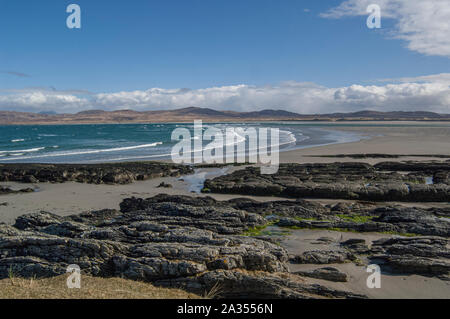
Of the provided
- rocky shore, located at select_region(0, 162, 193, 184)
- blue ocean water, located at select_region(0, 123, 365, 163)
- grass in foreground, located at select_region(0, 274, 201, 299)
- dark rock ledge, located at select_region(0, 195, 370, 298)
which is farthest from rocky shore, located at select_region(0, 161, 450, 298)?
blue ocean water, located at select_region(0, 123, 365, 163)

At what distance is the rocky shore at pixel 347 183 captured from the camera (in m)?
18.3

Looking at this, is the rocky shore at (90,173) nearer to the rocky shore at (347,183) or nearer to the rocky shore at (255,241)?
the rocky shore at (347,183)

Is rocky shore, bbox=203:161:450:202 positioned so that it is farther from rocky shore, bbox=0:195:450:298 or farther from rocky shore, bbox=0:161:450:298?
rocky shore, bbox=0:195:450:298

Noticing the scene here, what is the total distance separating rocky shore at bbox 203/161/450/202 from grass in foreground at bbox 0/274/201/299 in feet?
43.0

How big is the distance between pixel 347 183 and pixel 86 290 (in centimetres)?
1681

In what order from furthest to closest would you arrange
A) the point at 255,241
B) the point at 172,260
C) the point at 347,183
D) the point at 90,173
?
1. the point at 90,173
2. the point at 347,183
3. the point at 255,241
4. the point at 172,260

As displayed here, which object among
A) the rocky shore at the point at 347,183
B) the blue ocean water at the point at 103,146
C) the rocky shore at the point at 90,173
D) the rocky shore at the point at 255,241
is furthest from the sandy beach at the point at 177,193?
the blue ocean water at the point at 103,146

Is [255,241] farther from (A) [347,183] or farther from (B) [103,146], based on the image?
(B) [103,146]

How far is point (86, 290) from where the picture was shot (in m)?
7.01

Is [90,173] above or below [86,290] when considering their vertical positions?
above

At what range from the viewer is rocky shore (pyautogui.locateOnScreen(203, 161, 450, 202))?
1833 cm

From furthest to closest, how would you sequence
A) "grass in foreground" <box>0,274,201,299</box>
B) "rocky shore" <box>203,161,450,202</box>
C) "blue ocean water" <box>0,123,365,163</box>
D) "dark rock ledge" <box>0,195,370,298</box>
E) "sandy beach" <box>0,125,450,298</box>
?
"blue ocean water" <box>0,123,365,163</box> → "rocky shore" <box>203,161,450,202</box> → "sandy beach" <box>0,125,450,298</box> → "dark rock ledge" <box>0,195,370,298</box> → "grass in foreground" <box>0,274,201,299</box>

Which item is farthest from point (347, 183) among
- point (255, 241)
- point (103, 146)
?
point (103, 146)

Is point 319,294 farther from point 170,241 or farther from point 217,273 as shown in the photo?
point 170,241
